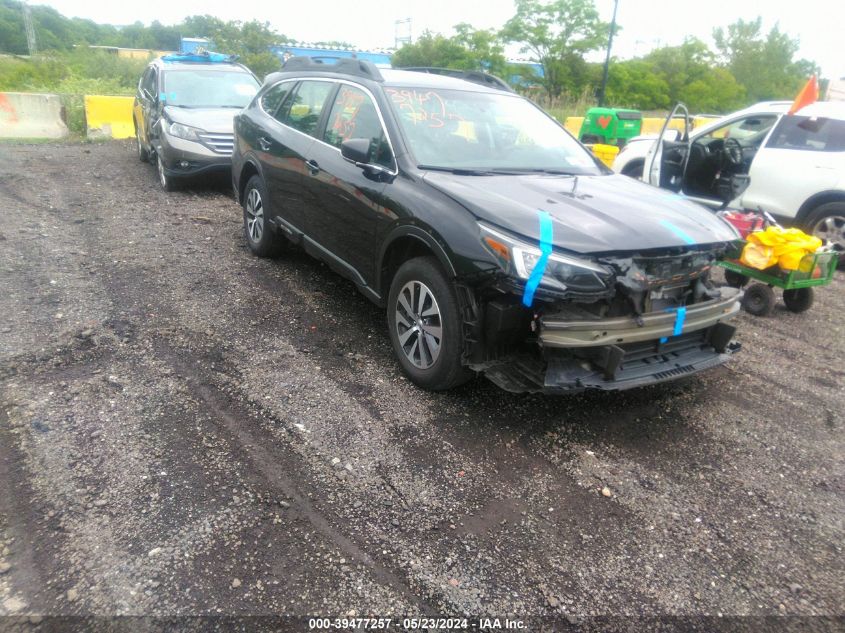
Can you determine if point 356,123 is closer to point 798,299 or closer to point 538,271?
point 538,271

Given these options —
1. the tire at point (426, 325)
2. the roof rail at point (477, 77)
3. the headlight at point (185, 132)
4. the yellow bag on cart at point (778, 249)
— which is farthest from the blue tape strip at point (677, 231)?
the headlight at point (185, 132)

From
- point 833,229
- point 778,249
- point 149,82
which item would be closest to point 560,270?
point 778,249

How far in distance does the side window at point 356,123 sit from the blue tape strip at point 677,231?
1741 millimetres

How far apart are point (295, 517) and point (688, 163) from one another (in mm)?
6802

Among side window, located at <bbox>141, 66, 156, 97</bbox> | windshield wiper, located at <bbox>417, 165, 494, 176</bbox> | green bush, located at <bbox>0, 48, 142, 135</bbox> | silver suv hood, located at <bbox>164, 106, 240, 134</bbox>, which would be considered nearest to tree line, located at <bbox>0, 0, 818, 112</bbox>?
green bush, located at <bbox>0, 48, 142, 135</bbox>

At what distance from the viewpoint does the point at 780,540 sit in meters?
2.89

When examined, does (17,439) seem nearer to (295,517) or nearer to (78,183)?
(295,517)

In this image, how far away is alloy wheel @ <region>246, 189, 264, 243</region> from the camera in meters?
6.21

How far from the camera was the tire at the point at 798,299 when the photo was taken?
19.3ft

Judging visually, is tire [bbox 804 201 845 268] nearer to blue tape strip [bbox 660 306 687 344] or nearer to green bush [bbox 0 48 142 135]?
blue tape strip [bbox 660 306 687 344]

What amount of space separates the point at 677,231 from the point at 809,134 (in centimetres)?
544

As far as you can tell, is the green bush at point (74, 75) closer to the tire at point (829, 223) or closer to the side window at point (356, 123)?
the side window at point (356, 123)

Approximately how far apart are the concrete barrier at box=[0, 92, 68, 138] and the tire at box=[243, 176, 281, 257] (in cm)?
1060

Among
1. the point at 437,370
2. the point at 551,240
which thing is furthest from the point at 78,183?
the point at 551,240
